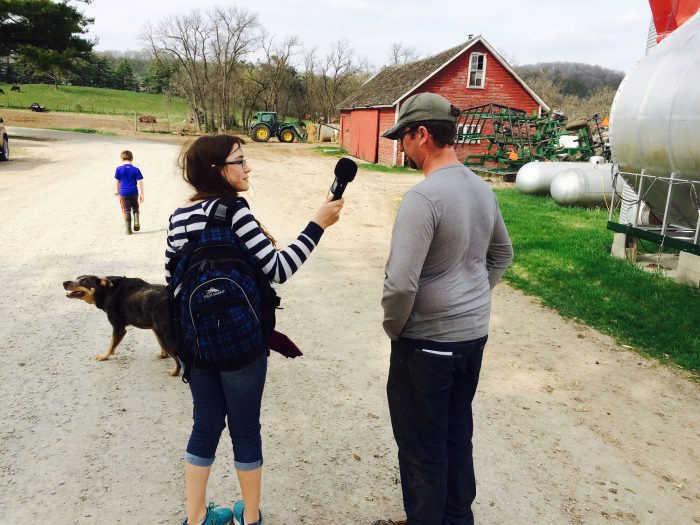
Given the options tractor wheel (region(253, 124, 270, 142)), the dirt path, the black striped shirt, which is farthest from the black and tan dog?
tractor wheel (region(253, 124, 270, 142))

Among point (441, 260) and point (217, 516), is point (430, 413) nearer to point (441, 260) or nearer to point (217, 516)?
point (441, 260)

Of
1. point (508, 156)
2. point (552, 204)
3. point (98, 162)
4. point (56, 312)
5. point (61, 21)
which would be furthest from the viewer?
point (61, 21)

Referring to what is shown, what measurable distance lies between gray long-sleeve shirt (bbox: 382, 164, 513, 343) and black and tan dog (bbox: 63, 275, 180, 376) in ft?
9.47

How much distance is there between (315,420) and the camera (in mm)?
4078

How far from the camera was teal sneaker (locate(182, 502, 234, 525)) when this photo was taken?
281 cm

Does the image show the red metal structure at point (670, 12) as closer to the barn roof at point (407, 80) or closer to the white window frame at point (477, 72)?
the barn roof at point (407, 80)

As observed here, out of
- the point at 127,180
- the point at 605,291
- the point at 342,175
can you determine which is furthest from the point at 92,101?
the point at 342,175

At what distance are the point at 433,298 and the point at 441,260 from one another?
0.17 metres

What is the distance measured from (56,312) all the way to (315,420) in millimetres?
3696

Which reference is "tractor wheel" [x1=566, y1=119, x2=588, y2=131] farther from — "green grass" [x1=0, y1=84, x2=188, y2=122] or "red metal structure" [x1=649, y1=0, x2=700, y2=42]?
"green grass" [x1=0, y1=84, x2=188, y2=122]

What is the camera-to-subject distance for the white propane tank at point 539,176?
1572cm

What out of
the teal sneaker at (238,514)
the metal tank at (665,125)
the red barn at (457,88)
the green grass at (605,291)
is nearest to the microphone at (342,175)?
the teal sneaker at (238,514)

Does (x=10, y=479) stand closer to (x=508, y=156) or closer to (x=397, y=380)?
(x=397, y=380)

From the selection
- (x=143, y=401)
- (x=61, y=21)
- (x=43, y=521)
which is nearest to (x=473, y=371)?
(x=43, y=521)
